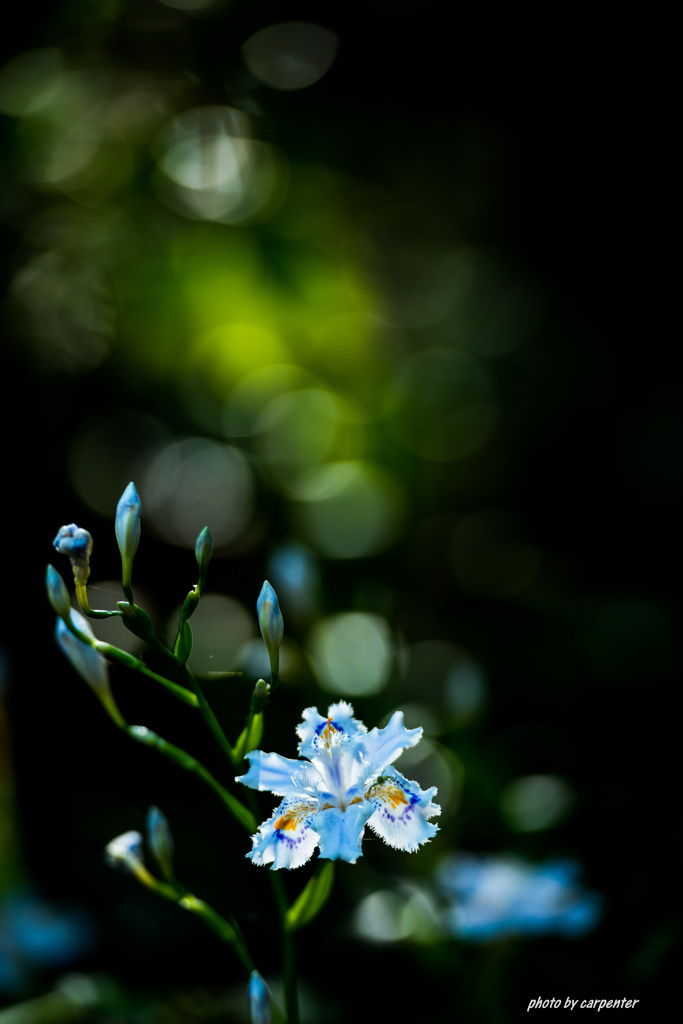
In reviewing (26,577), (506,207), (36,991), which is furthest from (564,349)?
(36,991)

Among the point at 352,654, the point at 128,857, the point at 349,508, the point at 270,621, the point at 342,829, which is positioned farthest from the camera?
the point at 349,508

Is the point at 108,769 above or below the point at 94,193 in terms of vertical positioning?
below

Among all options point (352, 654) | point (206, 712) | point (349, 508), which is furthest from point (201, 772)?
point (349, 508)

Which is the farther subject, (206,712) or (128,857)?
(128,857)

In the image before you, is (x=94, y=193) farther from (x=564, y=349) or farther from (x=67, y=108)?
(x=564, y=349)

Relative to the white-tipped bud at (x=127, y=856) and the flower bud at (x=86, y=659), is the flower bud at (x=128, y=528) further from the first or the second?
the white-tipped bud at (x=127, y=856)

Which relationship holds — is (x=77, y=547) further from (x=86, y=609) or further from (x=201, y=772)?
(x=201, y=772)
